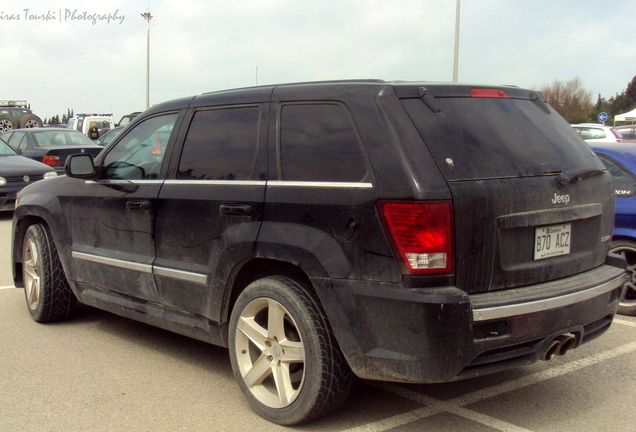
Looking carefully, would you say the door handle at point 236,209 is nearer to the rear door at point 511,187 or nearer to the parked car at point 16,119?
the rear door at point 511,187

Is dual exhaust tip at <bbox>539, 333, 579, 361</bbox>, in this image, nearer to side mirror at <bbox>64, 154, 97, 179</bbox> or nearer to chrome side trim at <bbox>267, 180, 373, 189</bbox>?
chrome side trim at <bbox>267, 180, 373, 189</bbox>

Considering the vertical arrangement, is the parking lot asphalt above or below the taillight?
below

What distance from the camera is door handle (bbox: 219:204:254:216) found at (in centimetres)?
387

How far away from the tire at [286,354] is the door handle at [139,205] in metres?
1.07

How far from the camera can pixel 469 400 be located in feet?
13.5

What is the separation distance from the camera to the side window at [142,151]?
472 centimetres

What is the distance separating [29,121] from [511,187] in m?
28.0

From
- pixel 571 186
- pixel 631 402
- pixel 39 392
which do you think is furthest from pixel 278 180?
pixel 631 402

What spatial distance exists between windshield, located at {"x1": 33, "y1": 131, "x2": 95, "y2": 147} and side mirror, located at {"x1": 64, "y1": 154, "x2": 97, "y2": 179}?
12.4 metres

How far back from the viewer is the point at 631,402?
4078mm

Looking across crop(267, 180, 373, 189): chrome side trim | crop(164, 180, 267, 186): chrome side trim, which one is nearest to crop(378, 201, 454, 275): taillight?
crop(267, 180, 373, 189): chrome side trim

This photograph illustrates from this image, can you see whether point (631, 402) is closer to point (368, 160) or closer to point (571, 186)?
point (571, 186)

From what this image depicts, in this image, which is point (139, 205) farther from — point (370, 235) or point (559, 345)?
point (559, 345)

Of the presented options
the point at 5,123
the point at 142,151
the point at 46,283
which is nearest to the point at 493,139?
the point at 142,151
